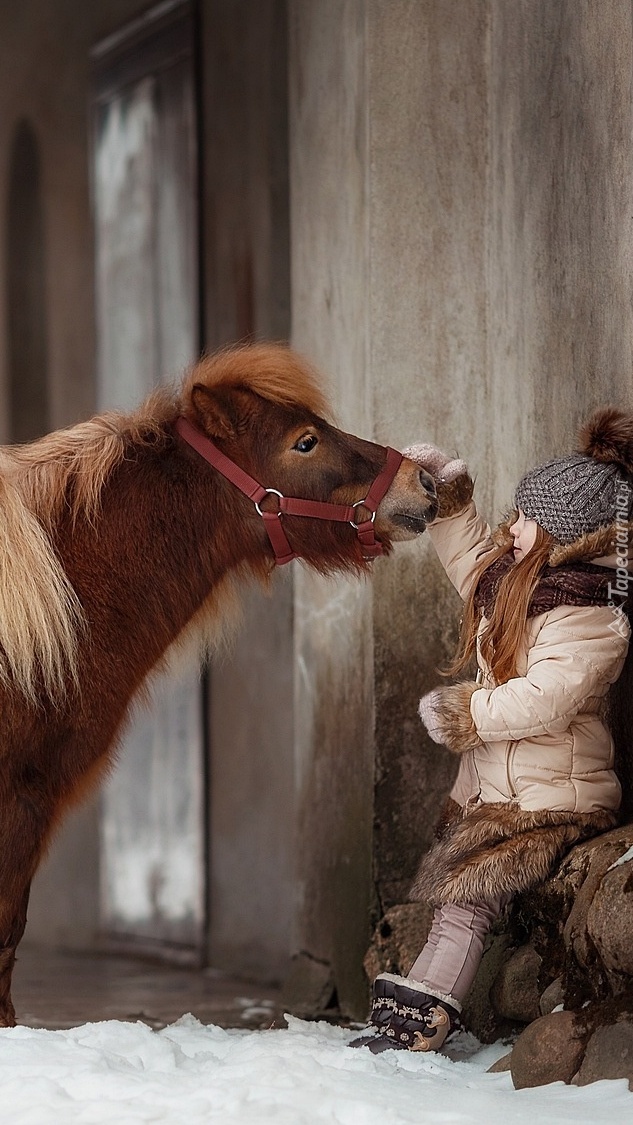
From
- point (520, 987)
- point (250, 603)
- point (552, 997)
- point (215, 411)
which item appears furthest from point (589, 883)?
point (250, 603)

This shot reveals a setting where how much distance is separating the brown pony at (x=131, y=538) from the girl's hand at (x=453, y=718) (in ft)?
1.31

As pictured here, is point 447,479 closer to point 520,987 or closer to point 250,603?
point 520,987

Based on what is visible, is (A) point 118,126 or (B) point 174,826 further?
(A) point 118,126

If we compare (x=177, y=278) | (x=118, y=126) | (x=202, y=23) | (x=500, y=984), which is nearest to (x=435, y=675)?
(x=500, y=984)

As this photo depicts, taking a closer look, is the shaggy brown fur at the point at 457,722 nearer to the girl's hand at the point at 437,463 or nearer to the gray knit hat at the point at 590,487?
the gray knit hat at the point at 590,487

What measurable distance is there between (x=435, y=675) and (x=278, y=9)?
3.25 meters

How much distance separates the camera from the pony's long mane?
3.03m

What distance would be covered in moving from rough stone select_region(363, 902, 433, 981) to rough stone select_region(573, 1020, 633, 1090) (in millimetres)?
915

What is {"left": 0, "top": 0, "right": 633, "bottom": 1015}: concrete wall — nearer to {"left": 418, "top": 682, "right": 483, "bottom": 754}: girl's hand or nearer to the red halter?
the red halter

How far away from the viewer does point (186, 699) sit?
21.3 feet

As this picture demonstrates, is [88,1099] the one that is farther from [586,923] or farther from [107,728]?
[586,923]

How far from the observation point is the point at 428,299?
412cm

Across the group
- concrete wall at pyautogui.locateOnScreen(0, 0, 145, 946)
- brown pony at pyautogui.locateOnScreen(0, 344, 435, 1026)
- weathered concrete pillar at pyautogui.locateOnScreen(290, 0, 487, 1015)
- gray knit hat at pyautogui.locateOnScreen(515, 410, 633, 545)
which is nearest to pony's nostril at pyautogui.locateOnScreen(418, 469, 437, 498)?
brown pony at pyautogui.locateOnScreen(0, 344, 435, 1026)

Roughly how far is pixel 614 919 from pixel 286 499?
1.23 metres
